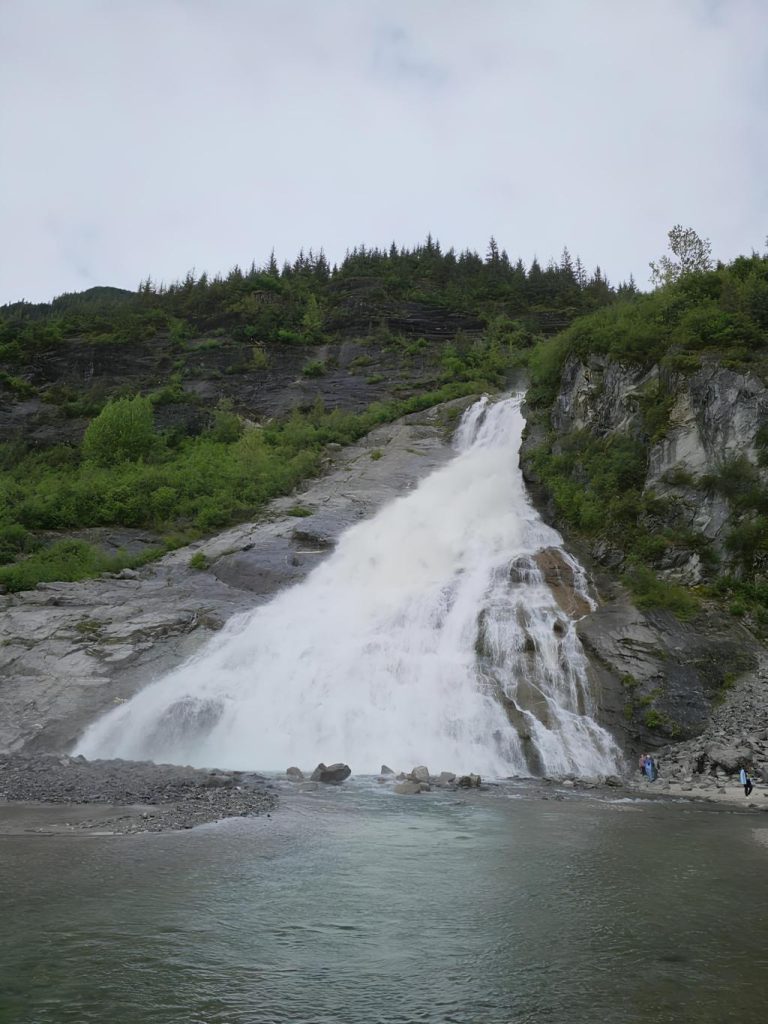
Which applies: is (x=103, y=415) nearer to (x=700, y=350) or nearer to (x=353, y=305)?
(x=353, y=305)

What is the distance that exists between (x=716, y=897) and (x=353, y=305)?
72564 mm

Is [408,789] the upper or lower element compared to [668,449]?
lower

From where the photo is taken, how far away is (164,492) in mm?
39969

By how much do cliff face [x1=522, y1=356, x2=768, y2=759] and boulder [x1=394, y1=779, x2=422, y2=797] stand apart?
7484mm

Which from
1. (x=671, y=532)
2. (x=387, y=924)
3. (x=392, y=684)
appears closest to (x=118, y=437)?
(x=392, y=684)

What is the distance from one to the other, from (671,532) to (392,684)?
41.9 feet

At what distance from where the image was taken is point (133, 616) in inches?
1022

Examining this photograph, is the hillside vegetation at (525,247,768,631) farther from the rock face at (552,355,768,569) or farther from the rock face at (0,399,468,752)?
the rock face at (0,399,468,752)

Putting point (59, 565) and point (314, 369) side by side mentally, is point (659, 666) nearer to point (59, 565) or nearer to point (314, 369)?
→ point (59, 565)

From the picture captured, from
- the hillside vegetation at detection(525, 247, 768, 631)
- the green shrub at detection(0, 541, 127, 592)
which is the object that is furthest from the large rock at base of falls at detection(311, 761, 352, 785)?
the green shrub at detection(0, 541, 127, 592)

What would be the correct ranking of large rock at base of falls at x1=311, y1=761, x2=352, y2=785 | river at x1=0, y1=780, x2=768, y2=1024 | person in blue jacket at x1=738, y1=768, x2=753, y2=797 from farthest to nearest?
1. large rock at base of falls at x1=311, y1=761, x2=352, y2=785
2. person in blue jacket at x1=738, y1=768, x2=753, y2=797
3. river at x1=0, y1=780, x2=768, y2=1024

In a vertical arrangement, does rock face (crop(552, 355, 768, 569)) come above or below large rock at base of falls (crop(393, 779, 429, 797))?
above

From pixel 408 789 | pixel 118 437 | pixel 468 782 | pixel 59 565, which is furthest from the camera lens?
pixel 118 437

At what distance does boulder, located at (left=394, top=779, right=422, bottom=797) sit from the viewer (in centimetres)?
1544
